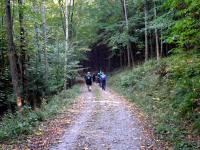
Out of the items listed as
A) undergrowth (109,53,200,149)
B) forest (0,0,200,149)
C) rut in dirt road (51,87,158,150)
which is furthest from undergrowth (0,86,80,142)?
undergrowth (109,53,200,149)

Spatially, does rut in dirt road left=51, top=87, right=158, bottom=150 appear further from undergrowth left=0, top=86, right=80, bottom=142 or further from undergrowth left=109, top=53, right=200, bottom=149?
undergrowth left=0, top=86, right=80, bottom=142

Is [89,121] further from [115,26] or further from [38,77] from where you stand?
[115,26]

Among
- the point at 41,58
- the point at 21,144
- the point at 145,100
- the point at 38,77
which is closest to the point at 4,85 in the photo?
the point at 38,77

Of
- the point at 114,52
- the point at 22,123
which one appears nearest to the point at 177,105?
the point at 22,123

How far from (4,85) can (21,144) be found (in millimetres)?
Answer: 11534

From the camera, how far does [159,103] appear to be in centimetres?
1691

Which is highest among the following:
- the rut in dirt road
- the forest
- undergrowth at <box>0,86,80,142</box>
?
the forest

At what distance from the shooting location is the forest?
12008 millimetres

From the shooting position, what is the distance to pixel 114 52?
47.6 meters

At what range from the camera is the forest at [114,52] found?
473 inches

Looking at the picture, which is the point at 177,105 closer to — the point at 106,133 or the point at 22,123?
the point at 106,133

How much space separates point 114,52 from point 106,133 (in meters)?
35.7

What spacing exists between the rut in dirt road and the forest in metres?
0.89

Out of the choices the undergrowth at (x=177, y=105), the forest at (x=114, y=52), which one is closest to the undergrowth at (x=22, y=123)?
the forest at (x=114, y=52)
